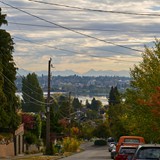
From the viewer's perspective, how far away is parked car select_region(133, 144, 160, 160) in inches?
842

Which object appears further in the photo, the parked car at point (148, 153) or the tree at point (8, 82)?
the tree at point (8, 82)

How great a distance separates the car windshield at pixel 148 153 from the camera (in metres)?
21.4

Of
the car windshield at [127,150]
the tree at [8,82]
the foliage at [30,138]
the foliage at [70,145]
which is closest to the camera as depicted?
the car windshield at [127,150]

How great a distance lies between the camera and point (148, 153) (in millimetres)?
21547

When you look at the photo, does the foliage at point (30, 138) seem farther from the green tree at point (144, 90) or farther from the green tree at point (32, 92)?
the green tree at point (32, 92)

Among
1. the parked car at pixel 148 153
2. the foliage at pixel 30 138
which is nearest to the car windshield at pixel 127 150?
the parked car at pixel 148 153

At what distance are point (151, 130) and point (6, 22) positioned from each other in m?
16.3

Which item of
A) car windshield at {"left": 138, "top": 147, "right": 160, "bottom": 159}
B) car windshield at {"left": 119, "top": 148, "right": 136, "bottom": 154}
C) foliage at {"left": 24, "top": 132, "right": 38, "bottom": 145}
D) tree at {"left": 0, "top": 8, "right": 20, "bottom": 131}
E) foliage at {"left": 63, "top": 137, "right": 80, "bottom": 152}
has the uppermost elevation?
tree at {"left": 0, "top": 8, "right": 20, "bottom": 131}

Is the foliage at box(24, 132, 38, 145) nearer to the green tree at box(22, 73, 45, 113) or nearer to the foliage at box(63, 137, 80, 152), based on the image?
the foliage at box(63, 137, 80, 152)

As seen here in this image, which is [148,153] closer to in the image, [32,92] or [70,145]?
→ [70,145]

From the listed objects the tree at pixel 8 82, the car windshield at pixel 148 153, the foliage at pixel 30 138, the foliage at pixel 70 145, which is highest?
the tree at pixel 8 82

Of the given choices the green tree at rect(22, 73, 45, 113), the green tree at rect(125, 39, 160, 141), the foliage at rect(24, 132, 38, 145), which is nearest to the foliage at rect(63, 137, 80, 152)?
the foliage at rect(24, 132, 38, 145)

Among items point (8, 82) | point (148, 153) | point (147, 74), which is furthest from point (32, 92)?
point (148, 153)

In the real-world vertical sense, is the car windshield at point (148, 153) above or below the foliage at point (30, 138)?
above
